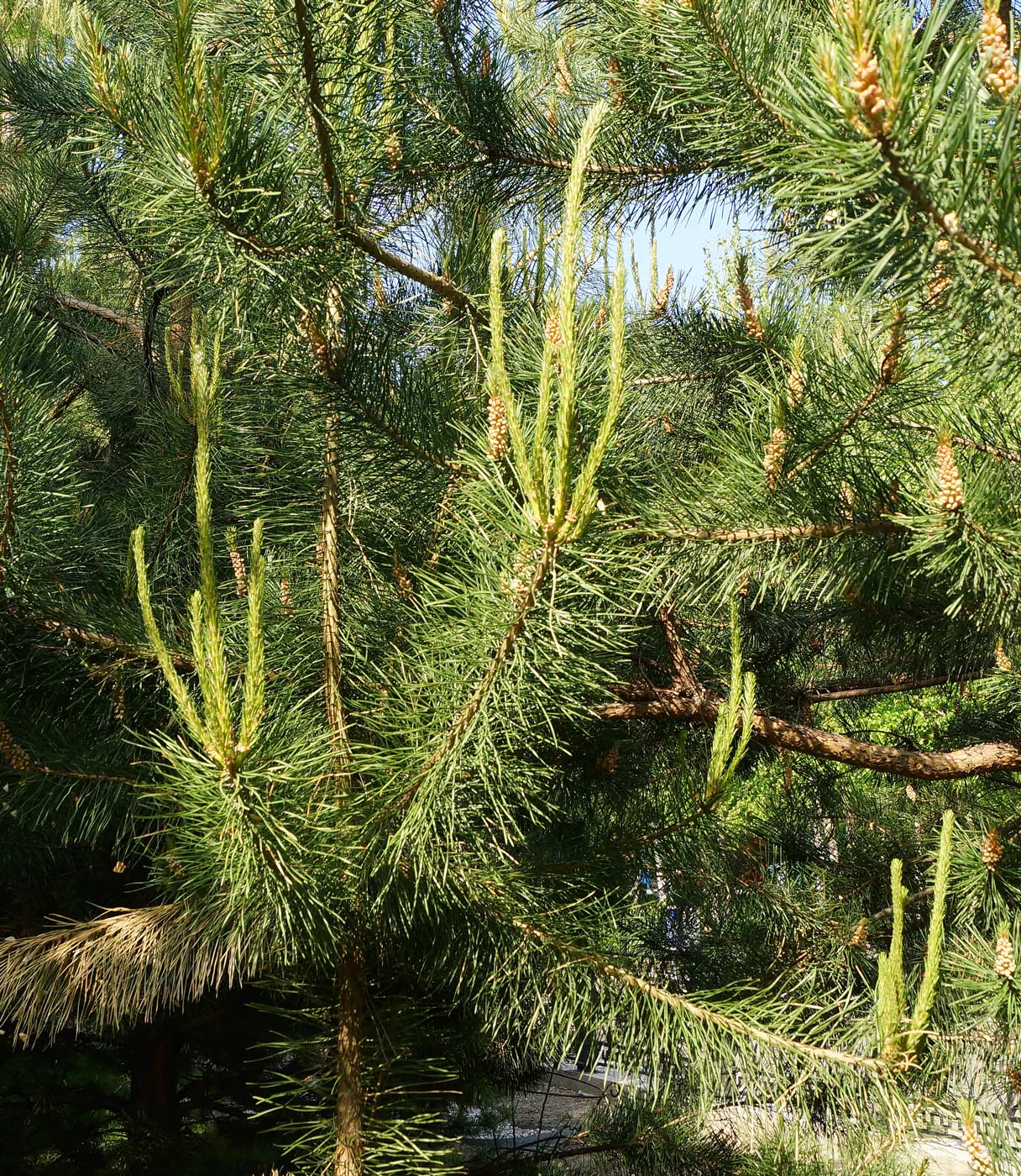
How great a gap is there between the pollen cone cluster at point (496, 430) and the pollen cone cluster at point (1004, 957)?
0.92m

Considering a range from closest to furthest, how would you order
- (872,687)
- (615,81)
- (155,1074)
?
(615,81) < (872,687) < (155,1074)

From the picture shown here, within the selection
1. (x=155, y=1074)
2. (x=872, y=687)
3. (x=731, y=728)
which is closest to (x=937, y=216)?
(x=731, y=728)

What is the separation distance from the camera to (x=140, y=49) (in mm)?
2193

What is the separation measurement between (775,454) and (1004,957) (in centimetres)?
70

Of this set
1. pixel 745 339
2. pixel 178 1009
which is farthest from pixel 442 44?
pixel 178 1009

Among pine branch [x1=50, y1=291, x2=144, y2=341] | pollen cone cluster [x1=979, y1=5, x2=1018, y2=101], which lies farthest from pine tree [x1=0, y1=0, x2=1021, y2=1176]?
pine branch [x1=50, y1=291, x2=144, y2=341]

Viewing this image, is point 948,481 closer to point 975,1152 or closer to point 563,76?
point 975,1152

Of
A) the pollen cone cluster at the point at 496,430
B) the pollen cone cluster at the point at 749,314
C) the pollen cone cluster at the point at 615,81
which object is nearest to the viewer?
the pollen cone cluster at the point at 496,430

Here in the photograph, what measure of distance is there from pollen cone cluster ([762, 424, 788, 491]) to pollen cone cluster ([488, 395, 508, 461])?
492 millimetres

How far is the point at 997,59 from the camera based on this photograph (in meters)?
0.63

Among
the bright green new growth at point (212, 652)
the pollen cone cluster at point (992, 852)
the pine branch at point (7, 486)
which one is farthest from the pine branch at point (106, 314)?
the pollen cone cluster at point (992, 852)

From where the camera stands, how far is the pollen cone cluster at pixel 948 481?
1056 mm

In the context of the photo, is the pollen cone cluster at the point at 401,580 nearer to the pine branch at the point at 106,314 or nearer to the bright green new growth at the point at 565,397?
the bright green new growth at the point at 565,397

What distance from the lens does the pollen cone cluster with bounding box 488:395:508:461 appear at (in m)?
0.88
